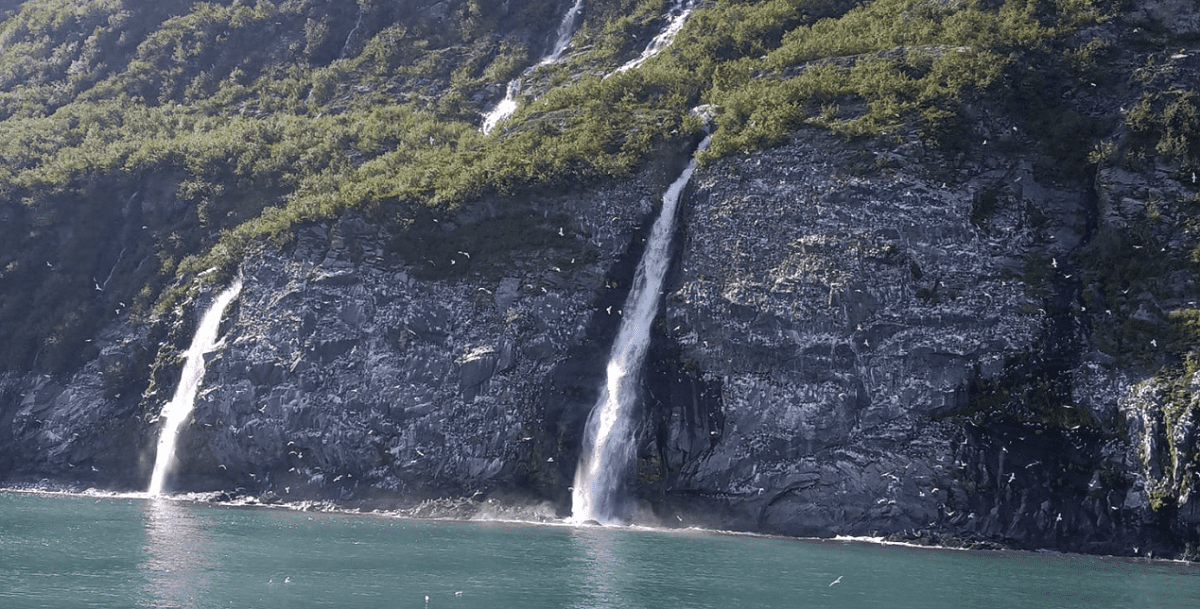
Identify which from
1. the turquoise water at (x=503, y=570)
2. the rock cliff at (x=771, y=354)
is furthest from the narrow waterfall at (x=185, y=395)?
the turquoise water at (x=503, y=570)

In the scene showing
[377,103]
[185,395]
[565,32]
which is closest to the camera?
[185,395]

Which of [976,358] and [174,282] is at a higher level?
[174,282]

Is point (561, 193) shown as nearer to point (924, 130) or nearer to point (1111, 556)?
point (924, 130)

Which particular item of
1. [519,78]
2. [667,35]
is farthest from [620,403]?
[519,78]

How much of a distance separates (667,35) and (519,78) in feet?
39.5

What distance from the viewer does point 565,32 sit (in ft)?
305

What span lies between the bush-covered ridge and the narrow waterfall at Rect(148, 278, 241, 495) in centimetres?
568

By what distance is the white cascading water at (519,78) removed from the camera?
8473cm

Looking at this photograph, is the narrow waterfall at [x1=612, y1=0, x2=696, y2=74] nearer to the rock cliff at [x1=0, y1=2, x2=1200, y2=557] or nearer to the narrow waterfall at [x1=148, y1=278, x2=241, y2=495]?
the rock cliff at [x1=0, y1=2, x2=1200, y2=557]

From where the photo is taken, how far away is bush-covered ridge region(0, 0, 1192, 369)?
2532 inches

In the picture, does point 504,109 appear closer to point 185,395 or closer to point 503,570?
point 185,395

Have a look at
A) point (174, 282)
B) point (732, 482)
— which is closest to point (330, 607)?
point (732, 482)

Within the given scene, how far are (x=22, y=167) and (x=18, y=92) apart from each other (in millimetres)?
21852

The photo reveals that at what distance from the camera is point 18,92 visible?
10538 cm
